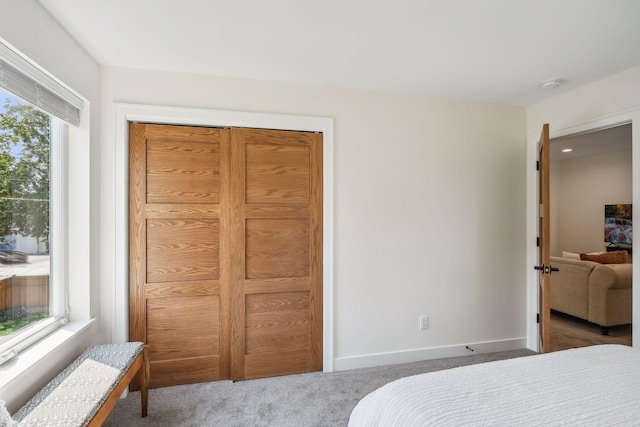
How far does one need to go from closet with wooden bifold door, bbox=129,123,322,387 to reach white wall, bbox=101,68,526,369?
0.83ft

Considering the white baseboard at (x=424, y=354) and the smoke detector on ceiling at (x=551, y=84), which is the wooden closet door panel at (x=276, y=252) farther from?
the smoke detector on ceiling at (x=551, y=84)

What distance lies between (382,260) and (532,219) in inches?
62.1

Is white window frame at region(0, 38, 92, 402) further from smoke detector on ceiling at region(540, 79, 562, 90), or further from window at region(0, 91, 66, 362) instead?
smoke detector on ceiling at region(540, 79, 562, 90)

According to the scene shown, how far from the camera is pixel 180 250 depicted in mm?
2451

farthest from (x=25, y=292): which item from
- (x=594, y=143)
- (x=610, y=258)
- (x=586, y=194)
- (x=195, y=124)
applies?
(x=586, y=194)

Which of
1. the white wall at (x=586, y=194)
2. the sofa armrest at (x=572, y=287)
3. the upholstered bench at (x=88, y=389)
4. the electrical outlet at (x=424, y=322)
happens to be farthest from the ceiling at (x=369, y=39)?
the white wall at (x=586, y=194)

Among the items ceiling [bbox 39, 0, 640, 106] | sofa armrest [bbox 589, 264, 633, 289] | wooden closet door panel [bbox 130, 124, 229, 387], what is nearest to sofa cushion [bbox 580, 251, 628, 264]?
sofa armrest [bbox 589, 264, 633, 289]

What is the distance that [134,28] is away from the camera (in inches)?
74.0

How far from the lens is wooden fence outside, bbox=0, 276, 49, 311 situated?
162 centimetres

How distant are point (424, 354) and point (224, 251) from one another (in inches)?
78.2

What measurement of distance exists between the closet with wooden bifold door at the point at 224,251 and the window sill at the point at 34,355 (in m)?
0.42

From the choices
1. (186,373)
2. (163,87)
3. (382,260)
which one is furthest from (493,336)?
(163,87)

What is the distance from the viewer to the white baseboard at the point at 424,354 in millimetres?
2736

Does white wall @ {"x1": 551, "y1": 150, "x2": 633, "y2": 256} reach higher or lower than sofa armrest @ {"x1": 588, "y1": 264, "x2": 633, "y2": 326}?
higher
